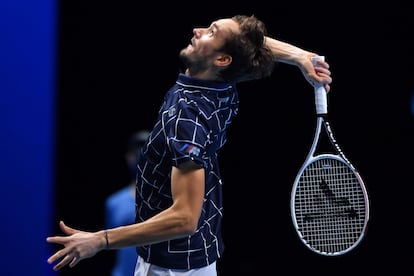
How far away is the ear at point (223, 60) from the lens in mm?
2479

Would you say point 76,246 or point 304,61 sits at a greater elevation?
point 304,61

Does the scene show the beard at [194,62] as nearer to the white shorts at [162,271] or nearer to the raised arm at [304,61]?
the raised arm at [304,61]

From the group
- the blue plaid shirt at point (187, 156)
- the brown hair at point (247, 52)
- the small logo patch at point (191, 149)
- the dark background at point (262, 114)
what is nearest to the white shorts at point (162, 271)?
the blue plaid shirt at point (187, 156)

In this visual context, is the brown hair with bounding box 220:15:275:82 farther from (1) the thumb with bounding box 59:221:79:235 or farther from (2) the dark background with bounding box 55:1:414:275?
(2) the dark background with bounding box 55:1:414:275

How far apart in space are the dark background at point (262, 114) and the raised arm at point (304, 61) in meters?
1.44

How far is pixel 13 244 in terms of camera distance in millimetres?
3289

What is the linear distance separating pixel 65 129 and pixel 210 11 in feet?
2.76

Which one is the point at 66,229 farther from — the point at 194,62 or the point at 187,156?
the point at 194,62

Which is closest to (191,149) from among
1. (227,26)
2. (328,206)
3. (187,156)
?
(187,156)

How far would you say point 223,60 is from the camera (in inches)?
97.7

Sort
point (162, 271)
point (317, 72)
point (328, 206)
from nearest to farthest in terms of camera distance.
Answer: point (162, 271) < point (317, 72) < point (328, 206)

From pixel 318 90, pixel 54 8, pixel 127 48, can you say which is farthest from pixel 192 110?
pixel 127 48

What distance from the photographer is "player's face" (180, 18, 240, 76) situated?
2473 mm

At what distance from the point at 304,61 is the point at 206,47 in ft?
1.10
